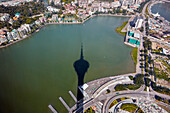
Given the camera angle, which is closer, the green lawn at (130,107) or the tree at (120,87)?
the green lawn at (130,107)

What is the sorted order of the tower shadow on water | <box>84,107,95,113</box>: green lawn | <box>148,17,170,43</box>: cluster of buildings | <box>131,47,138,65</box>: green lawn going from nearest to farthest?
1. <box>84,107,95,113</box>: green lawn
2. the tower shadow on water
3. <box>131,47,138,65</box>: green lawn
4. <box>148,17,170,43</box>: cluster of buildings

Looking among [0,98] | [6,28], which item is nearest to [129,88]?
[0,98]

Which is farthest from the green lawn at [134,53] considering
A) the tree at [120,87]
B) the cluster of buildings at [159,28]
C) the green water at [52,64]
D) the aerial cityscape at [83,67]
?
the cluster of buildings at [159,28]

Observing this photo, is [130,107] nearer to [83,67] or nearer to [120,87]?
[120,87]

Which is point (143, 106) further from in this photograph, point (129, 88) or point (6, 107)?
point (6, 107)

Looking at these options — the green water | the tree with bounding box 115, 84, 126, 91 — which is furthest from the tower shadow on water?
the tree with bounding box 115, 84, 126, 91

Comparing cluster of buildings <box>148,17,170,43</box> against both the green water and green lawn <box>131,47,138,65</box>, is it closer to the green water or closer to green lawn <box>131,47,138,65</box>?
green lawn <box>131,47,138,65</box>

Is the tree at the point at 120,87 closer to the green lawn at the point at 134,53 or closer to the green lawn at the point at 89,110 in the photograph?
the green lawn at the point at 89,110

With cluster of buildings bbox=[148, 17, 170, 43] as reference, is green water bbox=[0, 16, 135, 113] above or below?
below
